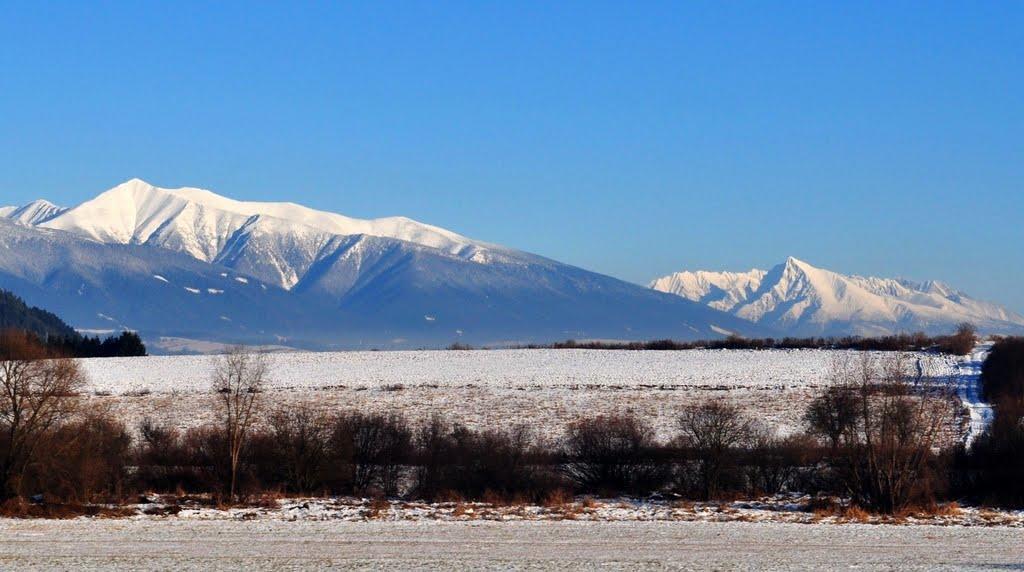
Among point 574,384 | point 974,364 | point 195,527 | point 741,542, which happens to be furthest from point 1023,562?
point 974,364

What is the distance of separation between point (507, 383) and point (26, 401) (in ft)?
117

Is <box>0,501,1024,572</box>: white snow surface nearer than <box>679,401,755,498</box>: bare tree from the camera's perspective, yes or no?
Yes

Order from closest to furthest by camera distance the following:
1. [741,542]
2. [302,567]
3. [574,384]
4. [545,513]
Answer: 1. [302,567]
2. [741,542]
3. [545,513]
4. [574,384]

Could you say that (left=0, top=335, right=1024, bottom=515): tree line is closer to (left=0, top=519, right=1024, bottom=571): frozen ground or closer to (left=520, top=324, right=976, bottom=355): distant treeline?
(left=0, top=519, right=1024, bottom=571): frozen ground

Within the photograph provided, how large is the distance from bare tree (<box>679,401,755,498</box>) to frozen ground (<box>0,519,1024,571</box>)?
617 centimetres

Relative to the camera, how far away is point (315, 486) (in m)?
39.6

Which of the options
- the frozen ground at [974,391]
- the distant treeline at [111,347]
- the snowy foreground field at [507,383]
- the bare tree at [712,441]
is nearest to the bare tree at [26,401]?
the snowy foreground field at [507,383]

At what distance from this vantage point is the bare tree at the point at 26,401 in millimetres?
36125

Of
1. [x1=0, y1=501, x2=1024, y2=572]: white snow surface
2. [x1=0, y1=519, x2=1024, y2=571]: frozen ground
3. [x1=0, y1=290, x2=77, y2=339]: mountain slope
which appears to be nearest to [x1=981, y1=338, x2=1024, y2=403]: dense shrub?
[x1=0, y1=519, x2=1024, y2=571]: frozen ground

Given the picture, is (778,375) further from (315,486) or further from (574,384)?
(315,486)

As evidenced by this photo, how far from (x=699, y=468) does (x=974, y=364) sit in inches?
1731

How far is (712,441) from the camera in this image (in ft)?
129

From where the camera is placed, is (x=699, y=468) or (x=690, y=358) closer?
(x=699, y=468)

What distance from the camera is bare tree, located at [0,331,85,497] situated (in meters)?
36.1
